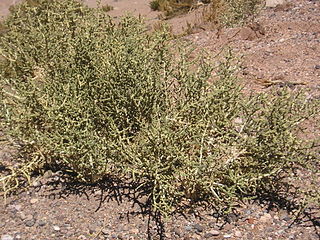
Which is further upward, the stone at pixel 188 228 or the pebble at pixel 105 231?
the pebble at pixel 105 231

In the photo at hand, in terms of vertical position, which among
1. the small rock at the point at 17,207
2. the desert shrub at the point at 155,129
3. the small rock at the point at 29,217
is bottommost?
the small rock at the point at 29,217

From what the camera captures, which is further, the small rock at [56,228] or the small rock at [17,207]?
the small rock at [17,207]

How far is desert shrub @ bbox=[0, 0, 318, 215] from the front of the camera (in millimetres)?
2488

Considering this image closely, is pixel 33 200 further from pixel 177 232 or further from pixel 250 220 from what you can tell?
pixel 250 220

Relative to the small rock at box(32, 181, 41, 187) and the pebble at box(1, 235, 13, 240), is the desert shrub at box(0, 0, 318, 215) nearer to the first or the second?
the small rock at box(32, 181, 41, 187)

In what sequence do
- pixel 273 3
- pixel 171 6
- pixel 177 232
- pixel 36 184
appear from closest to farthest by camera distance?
pixel 177 232 < pixel 36 184 < pixel 273 3 < pixel 171 6

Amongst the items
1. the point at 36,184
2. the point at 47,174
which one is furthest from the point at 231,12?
the point at 36,184

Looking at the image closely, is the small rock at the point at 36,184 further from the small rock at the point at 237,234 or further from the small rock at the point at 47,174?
the small rock at the point at 237,234

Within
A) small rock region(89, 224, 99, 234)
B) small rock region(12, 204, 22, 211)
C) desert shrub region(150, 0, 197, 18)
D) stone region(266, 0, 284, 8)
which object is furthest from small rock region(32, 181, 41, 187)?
desert shrub region(150, 0, 197, 18)

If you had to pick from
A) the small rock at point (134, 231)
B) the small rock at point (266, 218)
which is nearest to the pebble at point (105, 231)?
the small rock at point (134, 231)

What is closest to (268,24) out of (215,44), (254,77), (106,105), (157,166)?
(215,44)

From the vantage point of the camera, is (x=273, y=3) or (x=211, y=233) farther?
(x=273, y=3)

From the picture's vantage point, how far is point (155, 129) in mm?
2408

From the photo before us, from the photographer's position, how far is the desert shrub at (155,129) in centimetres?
249
